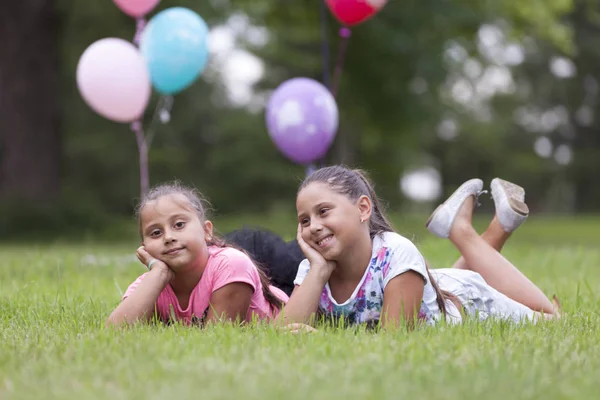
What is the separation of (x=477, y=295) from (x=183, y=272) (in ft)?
4.99

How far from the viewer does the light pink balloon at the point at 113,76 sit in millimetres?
8078

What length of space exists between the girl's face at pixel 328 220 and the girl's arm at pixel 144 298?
66 cm

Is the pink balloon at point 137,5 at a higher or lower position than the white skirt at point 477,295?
higher

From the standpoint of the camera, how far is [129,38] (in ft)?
48.0

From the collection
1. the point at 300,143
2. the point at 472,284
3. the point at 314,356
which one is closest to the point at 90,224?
the point at 300,143

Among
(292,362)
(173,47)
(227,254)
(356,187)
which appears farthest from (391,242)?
(173,47)

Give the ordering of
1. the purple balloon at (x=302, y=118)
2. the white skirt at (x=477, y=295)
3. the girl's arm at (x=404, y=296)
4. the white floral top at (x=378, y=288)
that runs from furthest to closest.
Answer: the purple balloon at (x=302, y=118)
the white skirt at (x=477, y=295)
the white floral top at (x=378, y=288)
the girl's arm at (x=404, y=296)

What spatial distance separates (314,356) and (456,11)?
13.0m

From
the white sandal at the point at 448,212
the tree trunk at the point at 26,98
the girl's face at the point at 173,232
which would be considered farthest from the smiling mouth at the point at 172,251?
the tree trunk at the point at 26,98

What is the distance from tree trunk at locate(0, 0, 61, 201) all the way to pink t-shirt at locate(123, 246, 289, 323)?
34.1 feet

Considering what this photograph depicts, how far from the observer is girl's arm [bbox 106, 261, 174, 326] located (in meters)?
3.38

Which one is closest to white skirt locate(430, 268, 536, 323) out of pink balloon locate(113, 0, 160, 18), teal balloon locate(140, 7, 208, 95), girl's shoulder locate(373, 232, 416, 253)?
girl's shoulder locate(373, 232, 416, 253)

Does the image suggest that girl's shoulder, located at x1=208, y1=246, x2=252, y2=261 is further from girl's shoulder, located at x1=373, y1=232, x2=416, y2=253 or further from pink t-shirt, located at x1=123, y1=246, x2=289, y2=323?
girl's shoulder, located at x1=373, y1=232, x2=416, y2=253

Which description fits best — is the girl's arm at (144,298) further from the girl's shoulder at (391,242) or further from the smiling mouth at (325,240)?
the girl's shoulder at (391,242)
